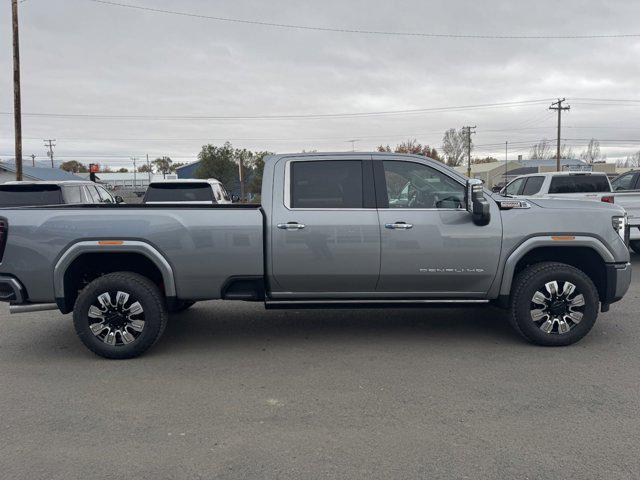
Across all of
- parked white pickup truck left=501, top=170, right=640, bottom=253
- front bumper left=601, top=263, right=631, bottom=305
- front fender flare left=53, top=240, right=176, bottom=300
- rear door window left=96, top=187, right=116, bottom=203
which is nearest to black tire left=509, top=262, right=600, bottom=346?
front bumper left=601, top=263, right=631, bottom=305

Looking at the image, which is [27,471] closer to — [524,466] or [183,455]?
[183,455]

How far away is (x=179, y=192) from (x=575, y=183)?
28.0 ft

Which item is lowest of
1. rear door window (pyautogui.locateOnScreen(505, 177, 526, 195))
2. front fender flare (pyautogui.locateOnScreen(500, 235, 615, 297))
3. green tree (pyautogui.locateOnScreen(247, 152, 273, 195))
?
front fender flare (pyautogui.locateOnScreen(500, 235, 615, 297))

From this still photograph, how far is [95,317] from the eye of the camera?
498 centimetres

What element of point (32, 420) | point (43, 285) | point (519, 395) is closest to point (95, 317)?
point (43, 285)

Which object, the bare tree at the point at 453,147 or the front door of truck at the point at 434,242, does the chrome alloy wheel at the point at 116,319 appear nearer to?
the front door of truck at the point at 434,242

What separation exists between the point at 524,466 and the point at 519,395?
107 cm

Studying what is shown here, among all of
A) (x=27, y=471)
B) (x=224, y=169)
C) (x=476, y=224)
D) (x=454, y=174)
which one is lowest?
(x=27, y=471)

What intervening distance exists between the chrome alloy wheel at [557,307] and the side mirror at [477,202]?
0.99 meters

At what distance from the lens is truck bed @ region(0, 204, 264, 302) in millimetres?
4879

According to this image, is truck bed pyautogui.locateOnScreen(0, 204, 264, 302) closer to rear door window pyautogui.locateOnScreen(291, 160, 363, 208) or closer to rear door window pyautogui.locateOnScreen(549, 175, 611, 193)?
rear door window pyautogui.locateOnScreen(291, 160, 363, 208)

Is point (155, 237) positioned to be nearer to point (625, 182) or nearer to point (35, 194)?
point (35, 194)

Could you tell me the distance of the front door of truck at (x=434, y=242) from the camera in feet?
16.6

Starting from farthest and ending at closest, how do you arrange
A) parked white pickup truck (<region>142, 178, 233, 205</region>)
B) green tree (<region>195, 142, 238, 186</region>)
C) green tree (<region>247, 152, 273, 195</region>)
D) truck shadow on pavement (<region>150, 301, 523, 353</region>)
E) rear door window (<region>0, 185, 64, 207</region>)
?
1. green tree (<region>195, 142, 238, 186</region>)
2. green tree (<region>247, 152, 273, 195</region>)
3. parked white pickup truck (<region>142, 178, 233, 205</region>)
4. rear door window (<region>0, 185, 64, 207</region>)
5. truck shadow on pavement (<region>150, 301, 523, 353</region>)
